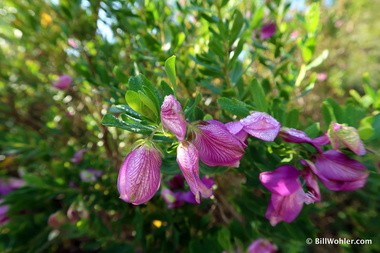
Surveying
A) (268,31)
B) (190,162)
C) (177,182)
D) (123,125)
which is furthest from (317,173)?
(268,31)

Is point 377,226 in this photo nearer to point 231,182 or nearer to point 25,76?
point 231,182

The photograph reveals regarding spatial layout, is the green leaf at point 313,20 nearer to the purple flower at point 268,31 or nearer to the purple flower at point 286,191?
the purple flower at point 268,31

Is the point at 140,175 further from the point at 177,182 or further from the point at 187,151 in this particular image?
the point at 177,182

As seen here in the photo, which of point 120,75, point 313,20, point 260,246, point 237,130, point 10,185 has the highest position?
point 313,20

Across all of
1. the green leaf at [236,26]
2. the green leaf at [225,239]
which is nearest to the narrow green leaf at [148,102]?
the green leaf at [236,26]

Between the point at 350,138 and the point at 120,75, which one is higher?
the point at 350,138
